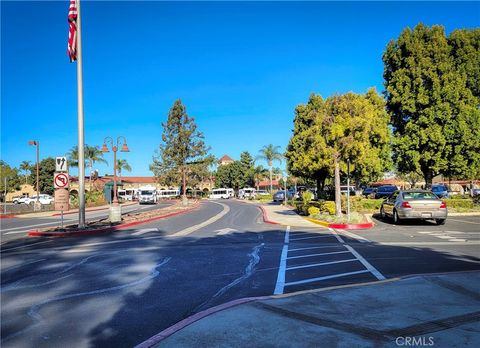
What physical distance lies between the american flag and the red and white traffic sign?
5.56 meters

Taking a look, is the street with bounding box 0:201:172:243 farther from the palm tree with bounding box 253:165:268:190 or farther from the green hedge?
the palm tree with bounding box 253:165:268:190

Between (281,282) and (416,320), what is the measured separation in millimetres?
2898

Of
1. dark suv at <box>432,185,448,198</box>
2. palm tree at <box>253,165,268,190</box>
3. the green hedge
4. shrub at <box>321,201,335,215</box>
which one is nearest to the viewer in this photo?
shrub at <box>321,201,335,215</box>

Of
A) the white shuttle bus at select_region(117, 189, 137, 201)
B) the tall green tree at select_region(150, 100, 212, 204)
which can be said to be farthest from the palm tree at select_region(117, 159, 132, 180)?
the tall green tree at select_region(150, 100, 212, 204)

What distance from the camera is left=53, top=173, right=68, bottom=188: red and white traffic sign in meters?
17.9

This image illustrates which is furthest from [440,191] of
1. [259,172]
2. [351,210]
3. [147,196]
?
[259,172]

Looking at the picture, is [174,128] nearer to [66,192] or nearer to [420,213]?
[66,192]

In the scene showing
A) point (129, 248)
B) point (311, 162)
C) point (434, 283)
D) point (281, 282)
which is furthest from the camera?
point (311, 162)

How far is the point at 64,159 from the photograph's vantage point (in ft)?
59.9

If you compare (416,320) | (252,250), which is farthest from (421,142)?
(416,320)

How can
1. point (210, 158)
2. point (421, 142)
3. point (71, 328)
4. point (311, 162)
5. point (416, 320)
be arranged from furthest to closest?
point (210, 158) < point (421, 142) < point (311, 162) < point (71, 328) < point (416, 320)

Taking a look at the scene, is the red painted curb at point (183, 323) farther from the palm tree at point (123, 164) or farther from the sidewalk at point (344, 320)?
the palm tree at point (123, 164)

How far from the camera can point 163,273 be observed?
333 inches

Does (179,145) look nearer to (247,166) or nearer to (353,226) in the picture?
(353,226)
